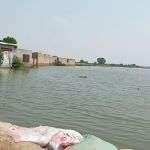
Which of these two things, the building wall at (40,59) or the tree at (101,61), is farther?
the tree at (101,61)

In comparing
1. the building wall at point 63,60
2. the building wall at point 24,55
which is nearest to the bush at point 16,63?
the building wall at point 24,55

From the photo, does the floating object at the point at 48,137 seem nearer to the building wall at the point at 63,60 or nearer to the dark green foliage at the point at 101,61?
the building wall at the point at 63,60

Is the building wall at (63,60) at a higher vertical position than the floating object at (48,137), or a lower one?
higher

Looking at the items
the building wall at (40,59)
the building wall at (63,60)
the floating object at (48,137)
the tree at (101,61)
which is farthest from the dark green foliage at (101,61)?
the floating object at (48,137)

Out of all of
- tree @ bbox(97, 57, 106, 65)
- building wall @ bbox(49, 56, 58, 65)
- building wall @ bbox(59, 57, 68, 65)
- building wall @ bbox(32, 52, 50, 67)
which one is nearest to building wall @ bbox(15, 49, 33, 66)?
building wall @ bbox(32, 52, 50, 67)

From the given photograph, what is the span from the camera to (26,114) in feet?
48.1

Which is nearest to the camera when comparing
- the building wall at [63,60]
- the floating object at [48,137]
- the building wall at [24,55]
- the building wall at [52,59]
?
the floating object at [48,137]

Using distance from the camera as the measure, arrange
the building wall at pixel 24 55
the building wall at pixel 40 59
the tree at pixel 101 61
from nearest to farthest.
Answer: the building wall at pixel 24 55, the building wall at pixel 40 59, the tree at pixel 101 61

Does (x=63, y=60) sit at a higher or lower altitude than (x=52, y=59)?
lower

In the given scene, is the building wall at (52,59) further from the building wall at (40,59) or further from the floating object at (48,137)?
the floating object at (48,137)

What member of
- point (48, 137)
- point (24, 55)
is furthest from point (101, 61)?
point (48, 137)

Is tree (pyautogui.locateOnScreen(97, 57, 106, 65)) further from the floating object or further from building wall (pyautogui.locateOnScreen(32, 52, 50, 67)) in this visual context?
the floating object

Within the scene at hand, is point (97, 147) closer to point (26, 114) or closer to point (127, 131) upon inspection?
point (127, 131)

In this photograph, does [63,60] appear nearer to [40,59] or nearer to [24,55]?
[40,59]
